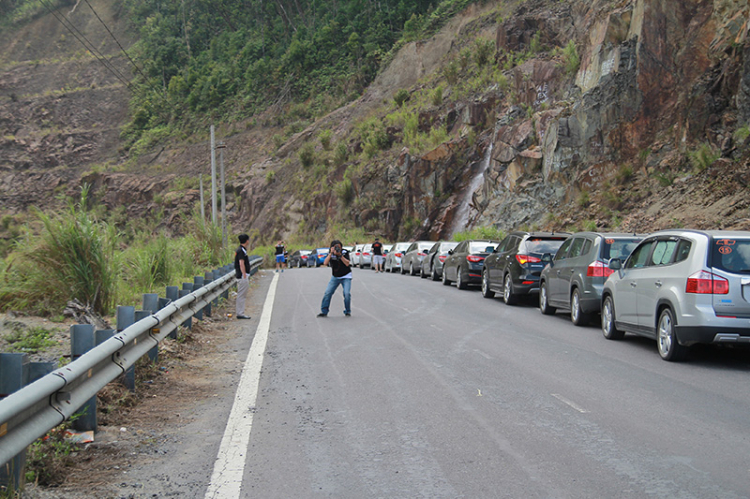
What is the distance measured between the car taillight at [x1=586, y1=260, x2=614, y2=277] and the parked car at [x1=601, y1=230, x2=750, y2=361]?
238 cm

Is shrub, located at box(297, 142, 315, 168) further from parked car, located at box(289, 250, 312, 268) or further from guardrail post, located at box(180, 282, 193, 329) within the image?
guardrail post, located at box(180, 282, 193, 329)

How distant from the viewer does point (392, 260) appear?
3359 centimetres

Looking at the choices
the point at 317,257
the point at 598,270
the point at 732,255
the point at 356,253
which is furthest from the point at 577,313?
the point at 317,257

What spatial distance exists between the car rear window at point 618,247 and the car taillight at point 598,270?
36 centimetres

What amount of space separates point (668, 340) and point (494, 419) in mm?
4020

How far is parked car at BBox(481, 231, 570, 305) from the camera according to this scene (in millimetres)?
16391

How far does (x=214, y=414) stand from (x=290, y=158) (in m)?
65.8

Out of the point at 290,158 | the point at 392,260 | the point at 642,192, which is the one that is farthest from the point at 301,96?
the point at 642,192

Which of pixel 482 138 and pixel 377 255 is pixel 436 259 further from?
pixel 482 138

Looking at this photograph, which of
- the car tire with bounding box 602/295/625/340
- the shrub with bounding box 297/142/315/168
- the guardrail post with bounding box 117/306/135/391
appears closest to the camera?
the guardrail post with bounding box 117/306/135/391

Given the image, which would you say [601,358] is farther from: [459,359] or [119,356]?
[119,356]

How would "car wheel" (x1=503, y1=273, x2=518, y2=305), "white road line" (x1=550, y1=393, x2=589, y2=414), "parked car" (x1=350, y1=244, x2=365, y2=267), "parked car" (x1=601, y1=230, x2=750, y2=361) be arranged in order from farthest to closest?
"parked car" (x1=350, y1=244, x2=365, y2=267)
"car wheel" (x1=503, y1=273, x2=518, y2=305)
"parked car" (x1=601, y1=230, x2=750, y2=361)
"white road line" (x1=550, y1=393, x2=589, y2=414)

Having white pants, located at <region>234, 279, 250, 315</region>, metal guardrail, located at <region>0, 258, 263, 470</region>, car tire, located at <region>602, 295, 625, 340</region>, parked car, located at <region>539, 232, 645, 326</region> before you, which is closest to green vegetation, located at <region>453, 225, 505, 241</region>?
parked car, located at <region>539, 232, 645, 326</region>

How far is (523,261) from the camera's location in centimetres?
1642
